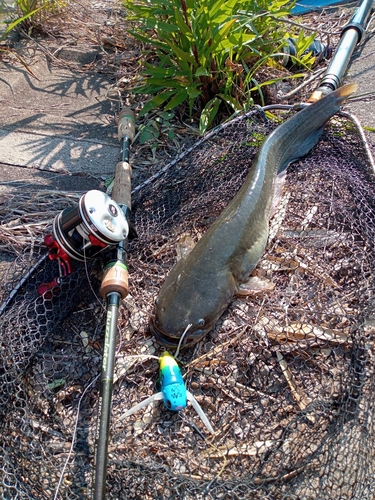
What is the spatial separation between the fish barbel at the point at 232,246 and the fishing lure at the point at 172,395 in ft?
0.61

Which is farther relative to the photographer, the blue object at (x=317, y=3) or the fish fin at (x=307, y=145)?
the blue object at (x=317, y=3)

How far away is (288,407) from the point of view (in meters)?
1.95

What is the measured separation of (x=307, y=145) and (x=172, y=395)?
2004 millimetres

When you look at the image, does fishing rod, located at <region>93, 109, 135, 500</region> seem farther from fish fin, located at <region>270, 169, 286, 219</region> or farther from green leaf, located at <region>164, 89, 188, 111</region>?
fish fin, located at <region>270, 169, 286, 219</region>

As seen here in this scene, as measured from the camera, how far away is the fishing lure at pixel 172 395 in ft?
6.10

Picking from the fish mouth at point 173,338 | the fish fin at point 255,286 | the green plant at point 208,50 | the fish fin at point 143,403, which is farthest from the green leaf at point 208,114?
the fish fin at point 143,403

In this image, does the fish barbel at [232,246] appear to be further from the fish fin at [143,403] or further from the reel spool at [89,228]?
the reel spool at [89,228]

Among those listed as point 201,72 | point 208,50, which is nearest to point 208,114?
point 201,72

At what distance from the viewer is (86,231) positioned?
204cm

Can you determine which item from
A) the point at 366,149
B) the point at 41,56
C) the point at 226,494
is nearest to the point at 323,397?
the point at 226,494

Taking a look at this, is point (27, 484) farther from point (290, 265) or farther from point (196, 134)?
point (196, 134)

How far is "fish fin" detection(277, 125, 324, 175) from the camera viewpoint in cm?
307

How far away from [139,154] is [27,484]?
261 cm

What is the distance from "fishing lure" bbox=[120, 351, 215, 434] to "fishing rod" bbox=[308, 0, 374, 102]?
2253 mm
